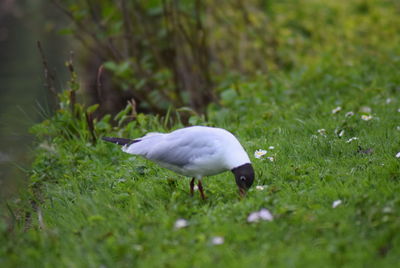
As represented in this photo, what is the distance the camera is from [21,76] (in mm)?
9844

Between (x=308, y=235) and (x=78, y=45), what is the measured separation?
1033cm

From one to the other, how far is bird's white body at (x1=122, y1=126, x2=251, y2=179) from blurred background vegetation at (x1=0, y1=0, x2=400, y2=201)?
1.80 meters

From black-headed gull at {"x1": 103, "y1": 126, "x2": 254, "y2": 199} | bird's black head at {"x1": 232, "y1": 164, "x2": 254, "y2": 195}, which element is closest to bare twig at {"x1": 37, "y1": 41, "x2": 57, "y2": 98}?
black-headed gull at {"x1": 103, "y1": 126, "x2": 254, "y2": 199}

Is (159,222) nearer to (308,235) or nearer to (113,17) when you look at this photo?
(308,235)

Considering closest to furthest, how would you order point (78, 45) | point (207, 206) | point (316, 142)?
point (207, 206), point (316, 142), point (78, 45)

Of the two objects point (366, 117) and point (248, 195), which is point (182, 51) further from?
point (248, 195)

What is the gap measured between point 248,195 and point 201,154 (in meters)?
0.44

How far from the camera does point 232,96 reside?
6.54m

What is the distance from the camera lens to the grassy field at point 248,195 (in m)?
2.92

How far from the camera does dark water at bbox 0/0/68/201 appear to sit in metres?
5.75

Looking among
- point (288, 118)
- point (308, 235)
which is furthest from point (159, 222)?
point (288, 118)

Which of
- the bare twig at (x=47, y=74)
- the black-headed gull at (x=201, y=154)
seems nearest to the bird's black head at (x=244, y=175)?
the black-headed gull at (x=201, y=154)

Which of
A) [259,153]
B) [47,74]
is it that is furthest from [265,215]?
[47,74]

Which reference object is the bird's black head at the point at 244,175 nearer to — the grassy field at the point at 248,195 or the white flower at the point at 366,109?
the grassy field at the point at 248,195
